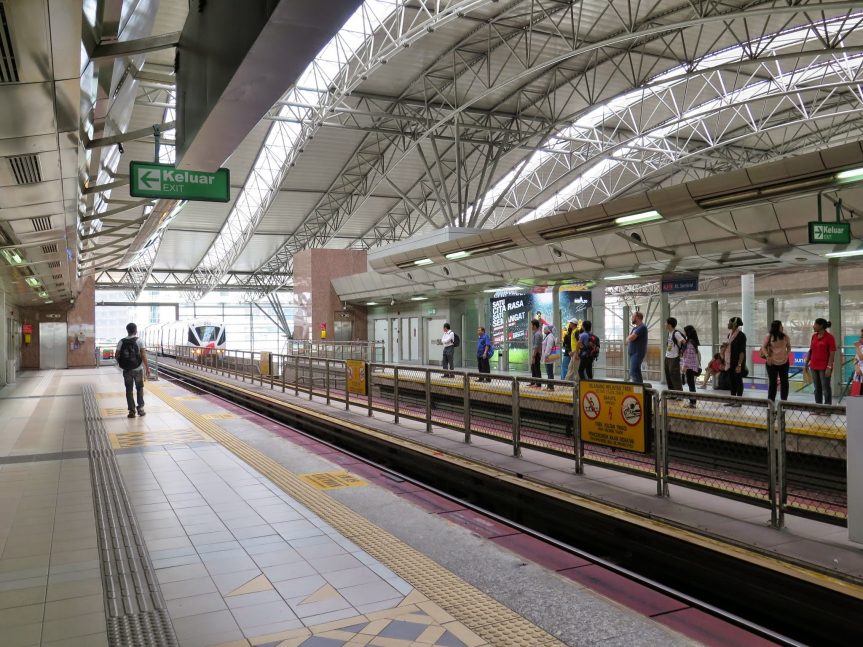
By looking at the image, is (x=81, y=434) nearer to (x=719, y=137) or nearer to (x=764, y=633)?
(x=764, y=633)

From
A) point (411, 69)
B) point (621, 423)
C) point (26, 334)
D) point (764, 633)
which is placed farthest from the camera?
point (26, 334)

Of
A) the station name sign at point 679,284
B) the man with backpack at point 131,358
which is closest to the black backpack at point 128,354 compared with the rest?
the man with backpack at point 131,358

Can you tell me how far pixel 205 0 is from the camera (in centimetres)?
433

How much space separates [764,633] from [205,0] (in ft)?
17.0

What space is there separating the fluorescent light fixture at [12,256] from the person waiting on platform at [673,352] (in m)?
11.9

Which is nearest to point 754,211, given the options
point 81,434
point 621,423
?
point 621,423

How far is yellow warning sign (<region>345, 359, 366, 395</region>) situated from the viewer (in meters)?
12.2

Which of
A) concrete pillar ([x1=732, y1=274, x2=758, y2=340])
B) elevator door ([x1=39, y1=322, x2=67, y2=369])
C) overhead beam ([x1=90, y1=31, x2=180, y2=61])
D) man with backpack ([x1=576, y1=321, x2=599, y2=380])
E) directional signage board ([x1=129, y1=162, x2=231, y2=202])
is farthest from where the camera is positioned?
elevator door ([x1=39, y1=322, x2=67, y2=369])

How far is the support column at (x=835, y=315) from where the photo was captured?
11.5m

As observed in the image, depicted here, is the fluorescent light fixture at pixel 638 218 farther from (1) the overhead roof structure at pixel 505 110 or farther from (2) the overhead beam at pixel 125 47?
(2) the overhead beam at pixel 125 47

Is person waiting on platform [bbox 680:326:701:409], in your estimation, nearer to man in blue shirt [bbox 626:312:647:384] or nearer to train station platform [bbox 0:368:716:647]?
man in blue shirt [bbox 626:312:647:384]

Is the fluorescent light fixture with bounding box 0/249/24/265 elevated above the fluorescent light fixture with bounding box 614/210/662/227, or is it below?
below

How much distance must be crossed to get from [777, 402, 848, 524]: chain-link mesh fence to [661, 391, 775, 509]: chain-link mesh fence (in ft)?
0.37

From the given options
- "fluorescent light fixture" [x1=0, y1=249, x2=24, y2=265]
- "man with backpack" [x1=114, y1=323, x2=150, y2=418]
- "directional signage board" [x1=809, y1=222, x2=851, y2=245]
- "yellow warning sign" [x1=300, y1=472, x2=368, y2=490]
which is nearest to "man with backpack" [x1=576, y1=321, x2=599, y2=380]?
"directional signage board" [x1=809, y1=222, x2=851, y2=245]
